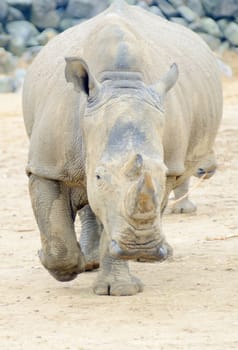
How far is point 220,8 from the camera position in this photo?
2598 cm

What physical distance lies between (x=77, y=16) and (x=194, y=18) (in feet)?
7.76

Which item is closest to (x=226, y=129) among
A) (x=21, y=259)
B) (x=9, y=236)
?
(x=9, y=236)

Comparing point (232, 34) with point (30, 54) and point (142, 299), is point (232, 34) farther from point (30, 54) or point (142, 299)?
point (142, 299)

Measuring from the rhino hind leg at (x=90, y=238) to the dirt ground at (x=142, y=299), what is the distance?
147 mm

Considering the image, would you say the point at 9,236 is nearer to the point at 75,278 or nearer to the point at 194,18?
the point at 75,278

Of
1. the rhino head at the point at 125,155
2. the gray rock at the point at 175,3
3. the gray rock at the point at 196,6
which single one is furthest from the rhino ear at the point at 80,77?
the gray rock at the point at 196,6

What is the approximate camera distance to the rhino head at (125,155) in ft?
20.6

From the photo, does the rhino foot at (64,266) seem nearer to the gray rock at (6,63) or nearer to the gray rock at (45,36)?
the gray rock at (6,63)

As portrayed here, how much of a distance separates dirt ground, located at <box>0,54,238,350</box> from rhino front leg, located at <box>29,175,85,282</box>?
0.65 ft

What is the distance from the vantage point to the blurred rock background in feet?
79.6

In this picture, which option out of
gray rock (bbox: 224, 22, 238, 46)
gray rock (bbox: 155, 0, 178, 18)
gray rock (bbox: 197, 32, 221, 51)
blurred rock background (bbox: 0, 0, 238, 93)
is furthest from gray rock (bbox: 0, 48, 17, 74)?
gray rock (bbox: 224, 22, 238, 46)

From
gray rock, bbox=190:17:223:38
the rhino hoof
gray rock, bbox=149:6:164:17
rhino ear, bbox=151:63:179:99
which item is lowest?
gray rock, bbox=190:17:223:38

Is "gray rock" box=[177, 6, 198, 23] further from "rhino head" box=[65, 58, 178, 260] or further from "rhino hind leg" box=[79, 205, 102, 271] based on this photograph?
"rhino head" box=[65, 58, 178, 260]

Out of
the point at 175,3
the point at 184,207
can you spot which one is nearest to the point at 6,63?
the point at 175,3
